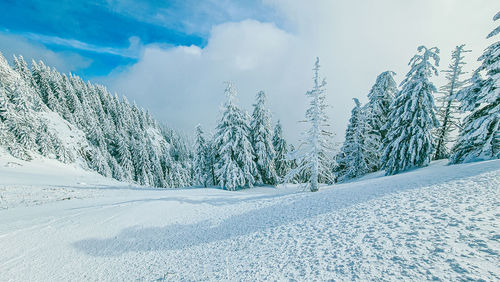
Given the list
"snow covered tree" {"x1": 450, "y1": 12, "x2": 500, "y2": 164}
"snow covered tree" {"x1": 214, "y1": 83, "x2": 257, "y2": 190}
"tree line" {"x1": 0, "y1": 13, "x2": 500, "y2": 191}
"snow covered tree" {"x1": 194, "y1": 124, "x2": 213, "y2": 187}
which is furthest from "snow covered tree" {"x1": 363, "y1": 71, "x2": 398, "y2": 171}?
"snow covered tree" {"x1": 194, "y1": 124, "x2": 213, "y2": 187}

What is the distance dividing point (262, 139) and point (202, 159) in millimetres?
11380

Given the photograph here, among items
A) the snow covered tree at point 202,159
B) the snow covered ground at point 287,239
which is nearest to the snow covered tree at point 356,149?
the snow covered ground at point 287,239

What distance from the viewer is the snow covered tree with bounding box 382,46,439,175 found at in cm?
1628

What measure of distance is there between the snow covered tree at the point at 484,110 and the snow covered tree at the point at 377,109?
9.42 meters

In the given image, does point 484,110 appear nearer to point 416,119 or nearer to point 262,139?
point 416,119

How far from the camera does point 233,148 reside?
24.3m

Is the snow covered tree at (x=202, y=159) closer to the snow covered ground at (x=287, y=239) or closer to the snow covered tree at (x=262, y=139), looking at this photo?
the snow covered tree at (x=262, y=139)

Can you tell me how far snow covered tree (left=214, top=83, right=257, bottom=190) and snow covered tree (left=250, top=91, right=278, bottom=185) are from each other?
1.59 metres

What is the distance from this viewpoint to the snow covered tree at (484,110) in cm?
1119

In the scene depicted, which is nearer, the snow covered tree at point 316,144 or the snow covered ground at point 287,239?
the snow covered ground at point 287,239

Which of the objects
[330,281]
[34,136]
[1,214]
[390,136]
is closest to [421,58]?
[390,136]

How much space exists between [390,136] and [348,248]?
18264 mm

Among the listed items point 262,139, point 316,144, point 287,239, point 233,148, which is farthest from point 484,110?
point 233,148

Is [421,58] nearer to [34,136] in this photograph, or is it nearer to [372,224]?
[372,224]
